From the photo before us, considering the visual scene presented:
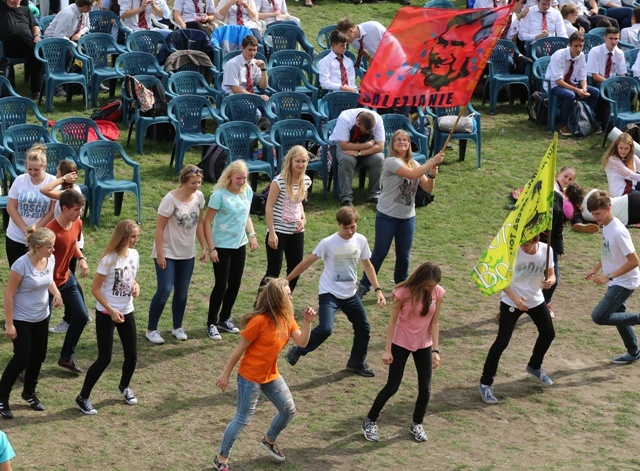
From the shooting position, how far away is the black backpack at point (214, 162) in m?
15.3

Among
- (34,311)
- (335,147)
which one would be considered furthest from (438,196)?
(34,311)

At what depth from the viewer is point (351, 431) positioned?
991cm

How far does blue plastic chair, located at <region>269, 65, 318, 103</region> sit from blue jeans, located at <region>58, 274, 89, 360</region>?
7.34 m

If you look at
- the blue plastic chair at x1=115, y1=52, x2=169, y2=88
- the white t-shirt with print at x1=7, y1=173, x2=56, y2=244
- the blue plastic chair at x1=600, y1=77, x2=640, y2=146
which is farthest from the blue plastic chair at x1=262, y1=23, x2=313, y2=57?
the white t-shirt with print at x1=7, y1=173, x2=56, y2=244

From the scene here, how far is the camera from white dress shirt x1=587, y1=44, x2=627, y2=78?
1838 cm

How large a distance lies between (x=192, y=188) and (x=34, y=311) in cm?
205

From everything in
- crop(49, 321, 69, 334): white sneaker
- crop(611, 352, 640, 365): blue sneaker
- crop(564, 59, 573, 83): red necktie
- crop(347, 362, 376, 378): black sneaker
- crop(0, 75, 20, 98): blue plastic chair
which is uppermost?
crop(564, 59, 573, 83): red necktie

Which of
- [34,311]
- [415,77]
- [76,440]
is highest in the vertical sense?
[415,77]

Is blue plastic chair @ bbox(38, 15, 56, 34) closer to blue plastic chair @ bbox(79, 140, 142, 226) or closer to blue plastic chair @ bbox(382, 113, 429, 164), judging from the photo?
blue plastic chair @ bbox(79, 140, 142, 226)

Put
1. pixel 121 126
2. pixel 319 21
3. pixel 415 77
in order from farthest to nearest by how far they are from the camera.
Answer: pixel 319 21 → pixel 121 126 → pixel 415 77

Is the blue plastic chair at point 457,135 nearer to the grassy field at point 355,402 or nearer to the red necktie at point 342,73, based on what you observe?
the red necktie at point 342,73

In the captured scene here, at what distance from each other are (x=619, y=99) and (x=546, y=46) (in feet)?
6.14

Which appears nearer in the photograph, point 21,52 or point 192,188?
point 192,188

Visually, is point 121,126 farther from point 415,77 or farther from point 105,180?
point 415,77
